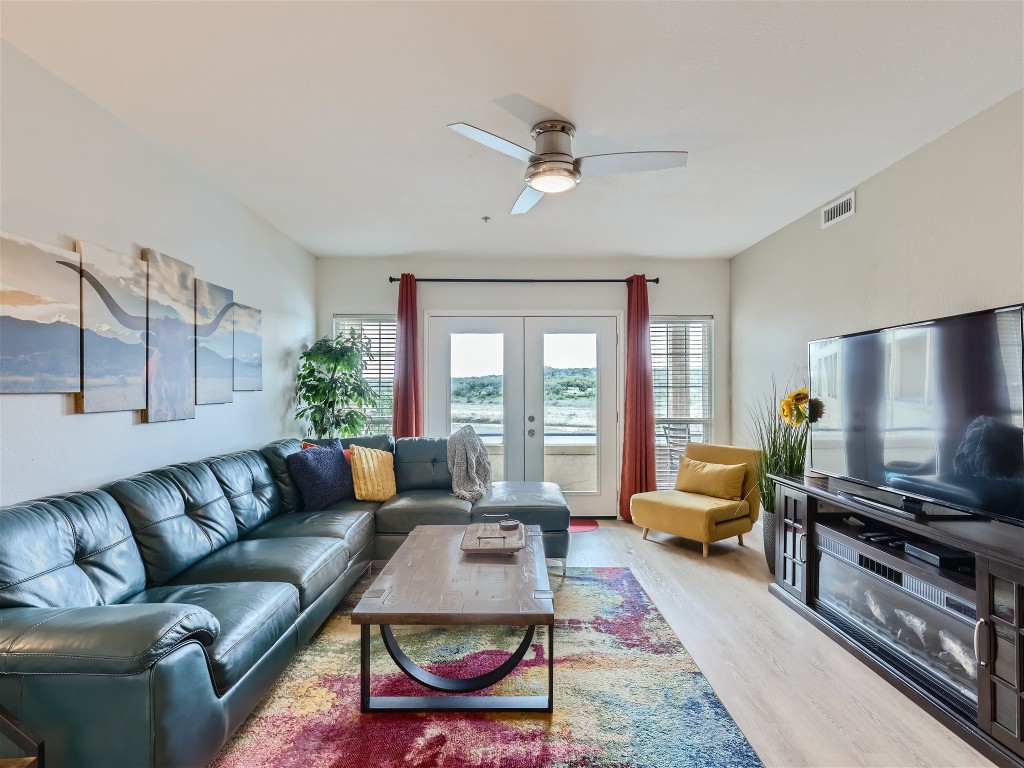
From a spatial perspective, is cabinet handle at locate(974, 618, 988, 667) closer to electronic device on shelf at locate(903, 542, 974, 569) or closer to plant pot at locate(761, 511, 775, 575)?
electronic device on shelf at locate(903, 542, 974, 569)

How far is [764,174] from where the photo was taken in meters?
3.25

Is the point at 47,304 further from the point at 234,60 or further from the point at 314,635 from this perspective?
the point at 314,635

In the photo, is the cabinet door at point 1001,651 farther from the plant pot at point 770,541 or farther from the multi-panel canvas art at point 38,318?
the multi-panel canvas art at point 38,318

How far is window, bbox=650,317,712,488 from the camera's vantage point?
552cm

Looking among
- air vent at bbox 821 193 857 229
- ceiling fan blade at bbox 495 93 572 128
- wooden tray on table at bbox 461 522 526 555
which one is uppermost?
ceiling fan blade at bbox 495 93 572 128

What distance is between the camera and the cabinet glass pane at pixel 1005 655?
186 centimetres

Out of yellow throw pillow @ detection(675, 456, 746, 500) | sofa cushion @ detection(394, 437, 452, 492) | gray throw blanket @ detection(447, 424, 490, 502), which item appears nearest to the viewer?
gray throw blanket @ detection(447, 424, 490, 502)

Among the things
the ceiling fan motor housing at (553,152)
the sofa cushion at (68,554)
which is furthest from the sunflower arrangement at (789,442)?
the sofa cushion at (68,554)

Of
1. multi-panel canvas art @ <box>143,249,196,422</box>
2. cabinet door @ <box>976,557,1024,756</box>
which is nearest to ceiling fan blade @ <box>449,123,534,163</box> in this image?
multi-panel canvas art @ <box>143,249,196,422</box>

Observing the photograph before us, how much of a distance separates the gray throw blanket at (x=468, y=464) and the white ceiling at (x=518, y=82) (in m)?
1.84

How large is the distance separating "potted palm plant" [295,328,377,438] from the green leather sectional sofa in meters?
1.11

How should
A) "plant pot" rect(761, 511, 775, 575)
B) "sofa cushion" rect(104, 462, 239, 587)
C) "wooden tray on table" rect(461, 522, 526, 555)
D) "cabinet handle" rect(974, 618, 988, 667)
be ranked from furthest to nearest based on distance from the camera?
"plant pot" rect(761, 511, 775, 575) → "wooden tray on table" rect(461, 522, 526, 555) → "sofa cushion" rect(104, 462, 239, 587) → "cabinet handle" rect(974, 618, 988, 667)

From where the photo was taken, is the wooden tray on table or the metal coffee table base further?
the wooden tray on table

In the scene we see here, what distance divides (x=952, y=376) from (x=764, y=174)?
5.25 ft
